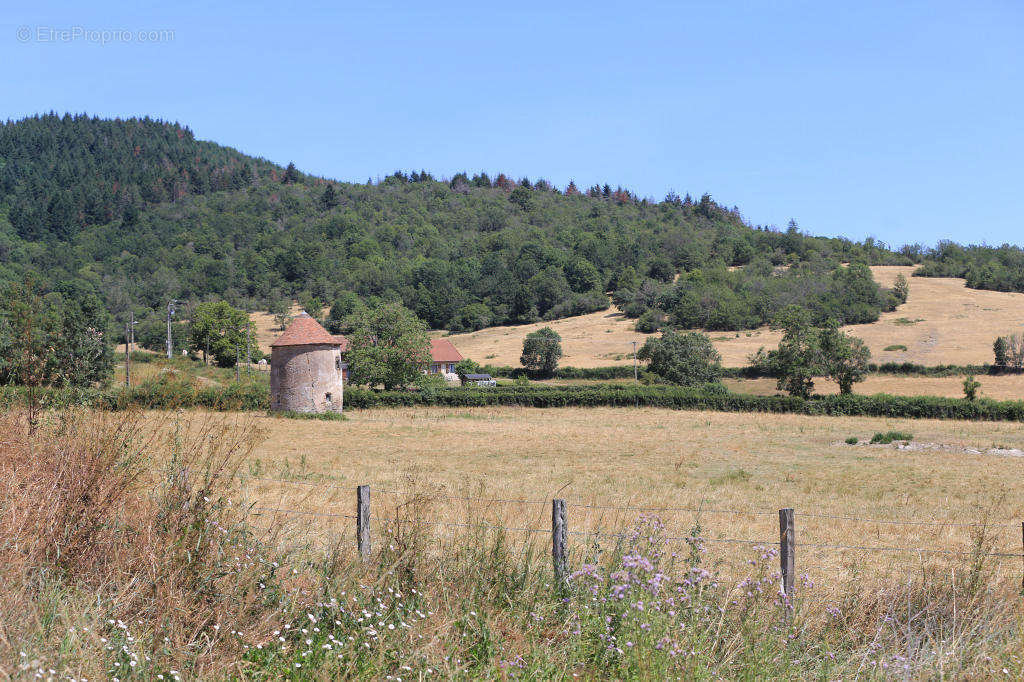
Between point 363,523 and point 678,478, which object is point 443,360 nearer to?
point 678,478

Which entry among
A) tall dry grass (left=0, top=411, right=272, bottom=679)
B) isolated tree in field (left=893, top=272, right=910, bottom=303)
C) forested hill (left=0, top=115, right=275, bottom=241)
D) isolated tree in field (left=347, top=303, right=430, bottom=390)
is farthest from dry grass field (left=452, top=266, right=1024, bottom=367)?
forested hill (left=0, top=115, right=275, bottom=241)

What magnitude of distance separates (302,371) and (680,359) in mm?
30999

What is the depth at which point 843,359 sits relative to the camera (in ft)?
170

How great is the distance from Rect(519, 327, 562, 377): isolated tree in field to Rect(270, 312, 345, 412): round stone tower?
36.3 m

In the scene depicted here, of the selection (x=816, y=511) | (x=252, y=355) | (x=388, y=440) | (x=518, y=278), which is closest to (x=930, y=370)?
(x=388, y=440)

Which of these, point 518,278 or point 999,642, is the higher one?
point 518,278

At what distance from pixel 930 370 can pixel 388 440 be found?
168 ft

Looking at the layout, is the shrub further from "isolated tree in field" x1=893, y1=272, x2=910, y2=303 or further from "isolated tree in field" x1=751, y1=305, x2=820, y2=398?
"isolated tree in field" x1=893, y1=272, x2=910, y2=303

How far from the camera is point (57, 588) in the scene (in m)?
4.34

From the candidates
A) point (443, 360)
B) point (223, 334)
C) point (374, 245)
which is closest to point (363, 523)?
point (443, 360)

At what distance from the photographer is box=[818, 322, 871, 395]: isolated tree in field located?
51.3 m

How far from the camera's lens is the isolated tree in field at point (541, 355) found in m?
75.4

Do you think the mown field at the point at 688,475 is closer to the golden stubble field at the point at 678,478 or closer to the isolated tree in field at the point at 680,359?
the golden stubble field at the point at 678,478

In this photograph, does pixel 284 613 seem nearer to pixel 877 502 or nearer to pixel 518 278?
pixel 877 502
